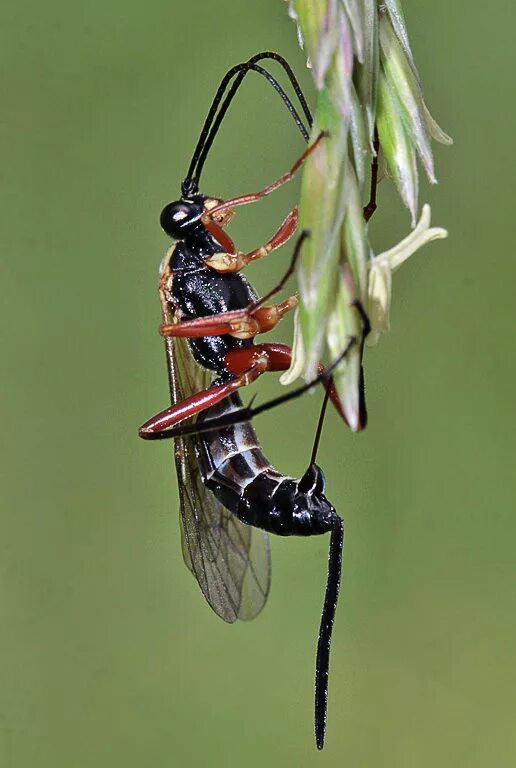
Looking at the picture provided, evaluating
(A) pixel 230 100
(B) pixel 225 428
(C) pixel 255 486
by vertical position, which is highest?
(A) pixel 230 100

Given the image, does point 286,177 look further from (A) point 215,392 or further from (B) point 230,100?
(A) point 215,392

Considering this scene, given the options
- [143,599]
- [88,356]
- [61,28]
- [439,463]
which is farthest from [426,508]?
[61,28]

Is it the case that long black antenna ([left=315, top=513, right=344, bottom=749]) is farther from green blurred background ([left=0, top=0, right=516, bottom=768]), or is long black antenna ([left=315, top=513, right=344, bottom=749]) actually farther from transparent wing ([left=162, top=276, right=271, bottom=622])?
green blurred background ([left=0, top=0, right=516, bottom=768])

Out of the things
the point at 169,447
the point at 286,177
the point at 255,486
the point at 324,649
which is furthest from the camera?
the point at 169,447

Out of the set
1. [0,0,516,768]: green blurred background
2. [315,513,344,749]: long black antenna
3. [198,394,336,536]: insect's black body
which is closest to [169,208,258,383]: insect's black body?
[198,394,336,536]: insect's black body

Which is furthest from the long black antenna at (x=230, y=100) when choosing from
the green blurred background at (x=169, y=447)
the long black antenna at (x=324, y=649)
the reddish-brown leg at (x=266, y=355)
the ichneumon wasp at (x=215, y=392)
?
the green blurred background at (x=169, y=447)

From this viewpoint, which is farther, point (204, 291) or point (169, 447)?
point (169, 447)

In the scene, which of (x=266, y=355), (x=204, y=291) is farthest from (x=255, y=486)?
(x=204, y=291)
